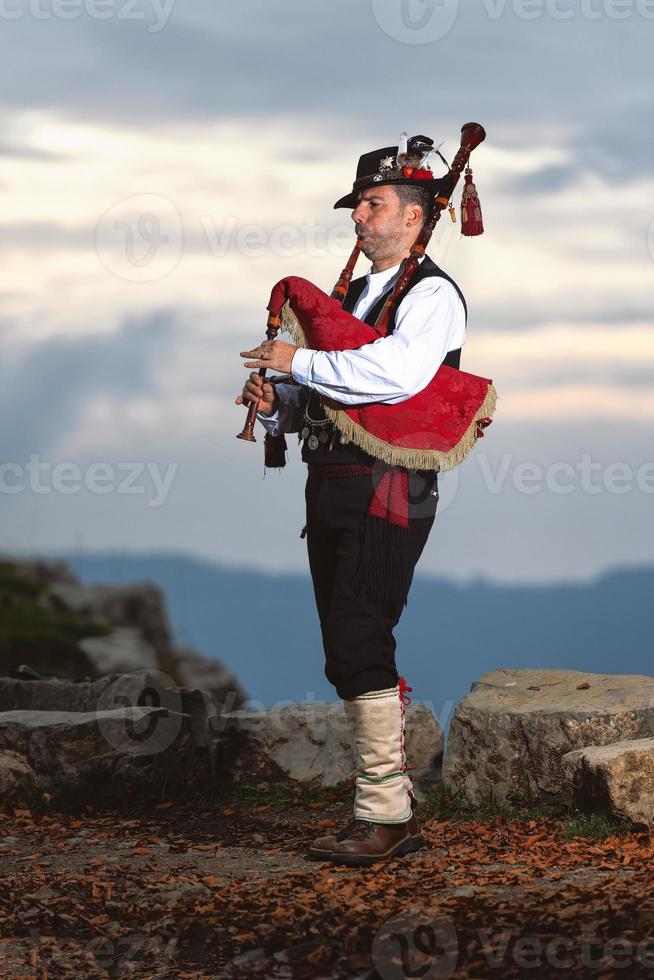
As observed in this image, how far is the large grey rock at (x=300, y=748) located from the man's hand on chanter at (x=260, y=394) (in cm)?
262

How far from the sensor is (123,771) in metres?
7.71

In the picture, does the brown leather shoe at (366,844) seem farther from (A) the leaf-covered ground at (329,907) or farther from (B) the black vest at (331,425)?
(B) the black vest at (331,425)

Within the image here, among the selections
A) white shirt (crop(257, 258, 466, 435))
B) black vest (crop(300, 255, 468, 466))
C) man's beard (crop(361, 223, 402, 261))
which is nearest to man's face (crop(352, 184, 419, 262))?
man's beard (crop(361, 223, 402, 261))

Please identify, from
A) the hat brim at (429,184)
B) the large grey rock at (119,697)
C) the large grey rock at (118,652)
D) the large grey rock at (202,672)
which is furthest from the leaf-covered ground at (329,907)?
the large grey rock at (202,672)

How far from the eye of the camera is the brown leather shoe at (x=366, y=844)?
224 inches

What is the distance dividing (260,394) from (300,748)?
9.45 ft

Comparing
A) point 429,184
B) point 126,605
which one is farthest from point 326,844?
point 126,605

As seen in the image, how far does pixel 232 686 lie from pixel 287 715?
35.4 feet

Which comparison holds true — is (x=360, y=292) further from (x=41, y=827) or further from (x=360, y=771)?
(x=41, y=827)

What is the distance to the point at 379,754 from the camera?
18.7 ft

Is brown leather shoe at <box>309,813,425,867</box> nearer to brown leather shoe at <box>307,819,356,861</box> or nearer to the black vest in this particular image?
brown leather shoe at <box>307,819,356,861</box>

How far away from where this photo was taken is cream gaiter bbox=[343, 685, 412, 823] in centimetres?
568

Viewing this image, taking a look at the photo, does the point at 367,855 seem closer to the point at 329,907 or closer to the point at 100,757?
the point at 329,907

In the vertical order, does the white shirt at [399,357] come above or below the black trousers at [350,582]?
above
